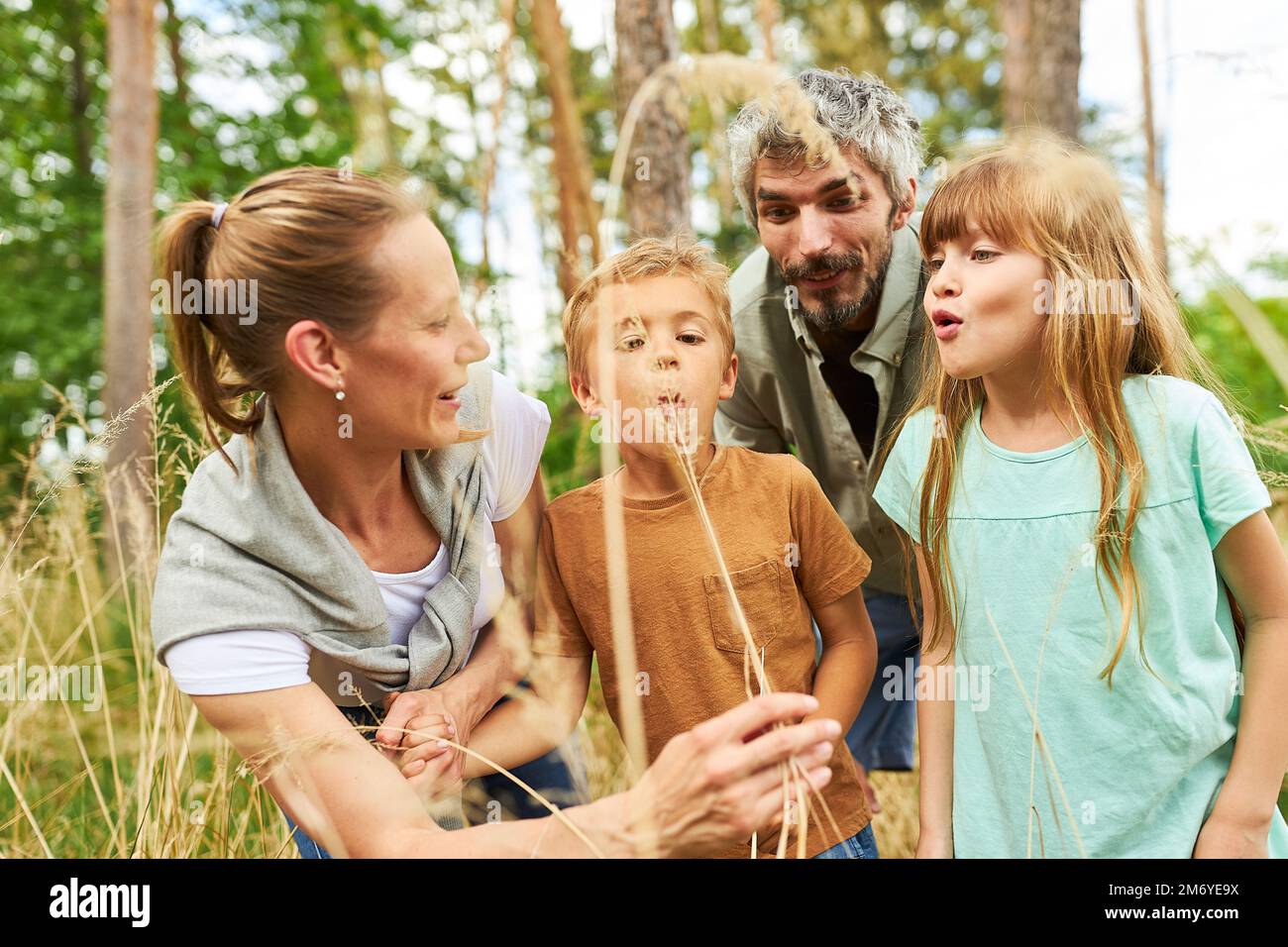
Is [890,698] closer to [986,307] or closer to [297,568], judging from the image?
[986,307]

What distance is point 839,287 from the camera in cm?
185

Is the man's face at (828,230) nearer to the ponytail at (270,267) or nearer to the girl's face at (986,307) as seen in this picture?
the girl's face at (986,307)

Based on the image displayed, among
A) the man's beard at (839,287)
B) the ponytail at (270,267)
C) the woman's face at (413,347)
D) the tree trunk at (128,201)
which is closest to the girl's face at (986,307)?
the man's beard at (839,287)

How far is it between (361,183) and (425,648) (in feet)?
2.28

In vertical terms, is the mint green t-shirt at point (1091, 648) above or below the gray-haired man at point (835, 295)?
below

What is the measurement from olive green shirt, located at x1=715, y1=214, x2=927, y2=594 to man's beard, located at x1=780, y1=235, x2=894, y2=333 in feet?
0.09

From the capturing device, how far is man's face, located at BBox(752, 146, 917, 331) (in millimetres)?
1748

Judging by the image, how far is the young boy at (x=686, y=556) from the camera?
4.81 ft

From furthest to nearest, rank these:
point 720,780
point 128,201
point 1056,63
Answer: point 1056,63
point 128,201
point 720,780

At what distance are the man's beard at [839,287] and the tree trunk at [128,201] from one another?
157 inches

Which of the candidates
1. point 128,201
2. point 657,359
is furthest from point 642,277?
point 128,201

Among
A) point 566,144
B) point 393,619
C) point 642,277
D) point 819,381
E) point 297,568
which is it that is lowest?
point 393,619

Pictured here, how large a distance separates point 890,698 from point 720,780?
1.53 metres

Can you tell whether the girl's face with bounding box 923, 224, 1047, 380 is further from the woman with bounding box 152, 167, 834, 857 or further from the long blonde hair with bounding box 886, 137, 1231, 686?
the woman with bounding box 152, 167, 834, 857
